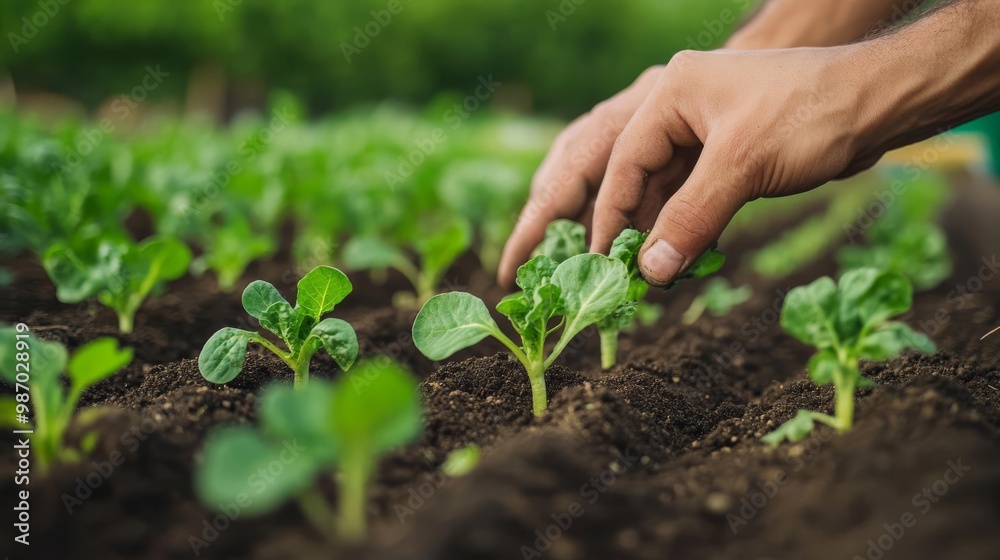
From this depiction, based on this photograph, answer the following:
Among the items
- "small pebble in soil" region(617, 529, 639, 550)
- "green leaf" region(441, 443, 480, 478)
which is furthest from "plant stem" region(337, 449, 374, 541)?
"small pebble in soil" region(617, 529, 639, 550)

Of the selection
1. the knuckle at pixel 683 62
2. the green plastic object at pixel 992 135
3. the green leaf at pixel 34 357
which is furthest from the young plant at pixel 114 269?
the green plastic object at pixel 992 135

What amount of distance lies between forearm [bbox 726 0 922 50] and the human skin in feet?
3.49

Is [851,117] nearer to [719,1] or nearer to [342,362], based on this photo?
[342,362]

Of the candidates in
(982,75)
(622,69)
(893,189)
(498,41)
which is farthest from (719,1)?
(982,75)

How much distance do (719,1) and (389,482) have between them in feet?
108

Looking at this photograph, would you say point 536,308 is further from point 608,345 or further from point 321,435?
point 321,435

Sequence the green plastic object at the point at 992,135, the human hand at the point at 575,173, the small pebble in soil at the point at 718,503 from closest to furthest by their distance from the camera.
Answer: the small pebble in soil at the point at 718,503, the human hand at the point at 575,173, the green plastic object at the point at 992,135

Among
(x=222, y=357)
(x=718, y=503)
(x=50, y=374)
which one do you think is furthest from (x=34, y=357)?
(x=718, y=503)

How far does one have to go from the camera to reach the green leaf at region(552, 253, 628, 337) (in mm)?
1929

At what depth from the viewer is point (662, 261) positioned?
2117mm

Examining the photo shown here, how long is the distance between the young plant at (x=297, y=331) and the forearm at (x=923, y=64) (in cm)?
150

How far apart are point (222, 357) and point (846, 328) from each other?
4.83 ft

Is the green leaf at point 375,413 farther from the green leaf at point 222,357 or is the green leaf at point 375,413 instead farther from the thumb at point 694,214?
the thumb at point 694,214

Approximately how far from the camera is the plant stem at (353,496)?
1.20 meters
